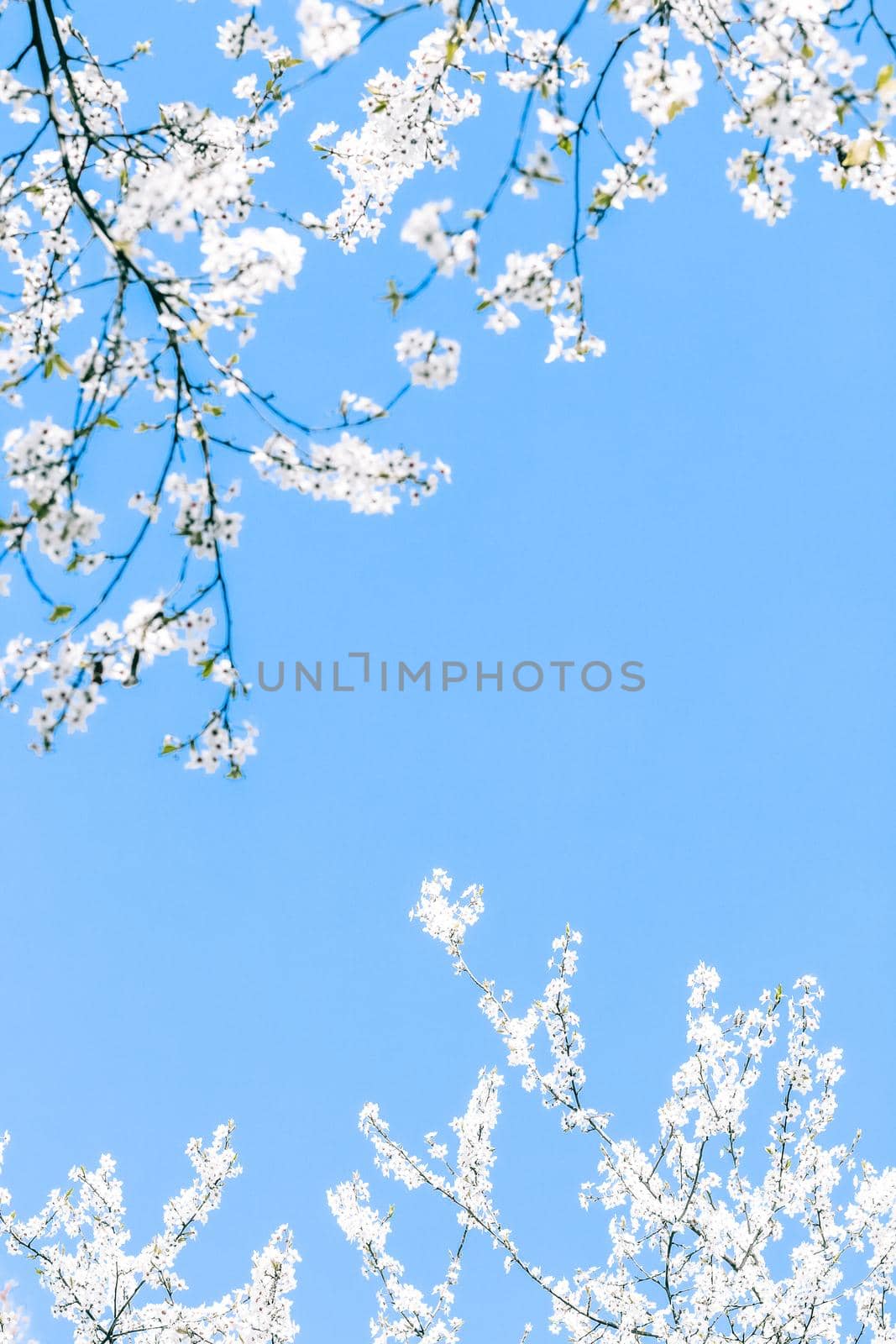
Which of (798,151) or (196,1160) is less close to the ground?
(798,151)

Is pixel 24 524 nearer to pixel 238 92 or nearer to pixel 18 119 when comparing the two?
pixel 18 119

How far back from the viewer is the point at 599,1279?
6812mm

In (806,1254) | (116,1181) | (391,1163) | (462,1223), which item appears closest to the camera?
(806,1254)

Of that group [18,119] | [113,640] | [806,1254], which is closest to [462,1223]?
[806,1254]

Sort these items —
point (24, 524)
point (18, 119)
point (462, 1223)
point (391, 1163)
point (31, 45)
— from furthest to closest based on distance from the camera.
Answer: point (391, 1163) < point (462, 1223) < point (18, 119) < point (31, 45) < point (24, 524)

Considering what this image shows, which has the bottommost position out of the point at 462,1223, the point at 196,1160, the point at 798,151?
the point at 196,1160

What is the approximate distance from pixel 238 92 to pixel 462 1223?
819cm

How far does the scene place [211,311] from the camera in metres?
2.45

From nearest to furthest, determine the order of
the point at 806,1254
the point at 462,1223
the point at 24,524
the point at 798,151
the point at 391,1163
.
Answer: the point at 24,524
the point at 798,151
the point at 806,1254
the point at 462,1223
the point at 391,1163

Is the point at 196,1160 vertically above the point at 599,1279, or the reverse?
the point at 599,1279

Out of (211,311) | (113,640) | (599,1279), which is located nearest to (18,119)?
(211,311)

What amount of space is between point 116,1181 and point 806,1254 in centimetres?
632

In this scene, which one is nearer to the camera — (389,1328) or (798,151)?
(798,151)

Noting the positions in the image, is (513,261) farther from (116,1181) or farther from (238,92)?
(116,1181)
